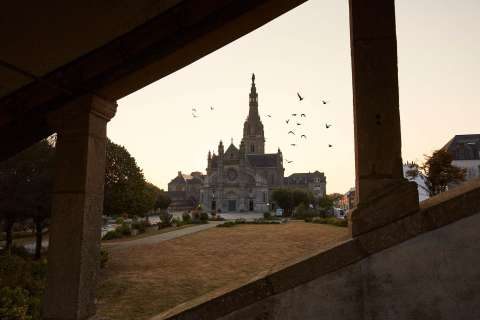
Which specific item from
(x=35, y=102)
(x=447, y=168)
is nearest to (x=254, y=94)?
(x=447, y=168)

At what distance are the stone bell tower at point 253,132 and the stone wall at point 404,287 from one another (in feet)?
325

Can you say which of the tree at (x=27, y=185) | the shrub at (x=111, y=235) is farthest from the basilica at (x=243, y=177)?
the tree at (x=27, y=185)

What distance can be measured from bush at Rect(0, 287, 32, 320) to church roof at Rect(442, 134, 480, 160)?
51.3 m

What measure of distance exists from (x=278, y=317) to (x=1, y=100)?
466 cm

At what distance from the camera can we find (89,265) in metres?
4.64

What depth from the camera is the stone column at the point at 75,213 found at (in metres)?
4.45

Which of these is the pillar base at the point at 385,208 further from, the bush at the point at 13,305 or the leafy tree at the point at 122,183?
the leafy tree at the point at 122,183

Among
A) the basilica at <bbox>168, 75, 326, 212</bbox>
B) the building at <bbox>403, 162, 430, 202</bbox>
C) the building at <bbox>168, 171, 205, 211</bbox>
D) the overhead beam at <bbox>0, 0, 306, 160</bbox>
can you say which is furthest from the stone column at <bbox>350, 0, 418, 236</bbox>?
the building at <bbox>168, 171, 205, 211</bbox>

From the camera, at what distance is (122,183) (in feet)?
80.1

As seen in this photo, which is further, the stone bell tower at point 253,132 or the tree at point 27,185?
the stone bell tower at point 253,132

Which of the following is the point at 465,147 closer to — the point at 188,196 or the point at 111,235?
the point at 111,235

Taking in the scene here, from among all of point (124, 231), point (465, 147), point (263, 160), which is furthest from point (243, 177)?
point (124, 231)

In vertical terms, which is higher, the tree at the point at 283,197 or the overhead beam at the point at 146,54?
the overhead beam at the point at 146,54

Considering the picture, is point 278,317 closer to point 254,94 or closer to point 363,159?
point 363,159
